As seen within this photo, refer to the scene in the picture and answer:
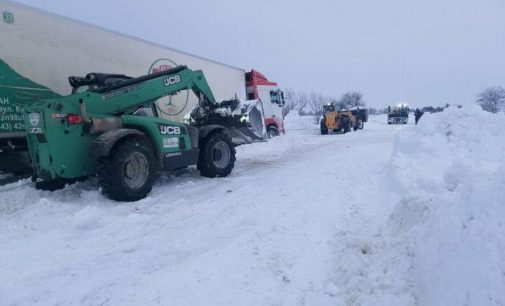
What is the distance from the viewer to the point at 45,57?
26.0ft

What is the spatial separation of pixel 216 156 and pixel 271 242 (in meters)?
4.65

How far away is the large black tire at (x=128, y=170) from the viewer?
5934 mm

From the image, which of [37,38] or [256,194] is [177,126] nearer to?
[256,194]

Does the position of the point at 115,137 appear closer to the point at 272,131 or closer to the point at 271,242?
the point at 271,242

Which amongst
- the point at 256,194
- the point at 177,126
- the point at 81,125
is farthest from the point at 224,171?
the point at 81,125

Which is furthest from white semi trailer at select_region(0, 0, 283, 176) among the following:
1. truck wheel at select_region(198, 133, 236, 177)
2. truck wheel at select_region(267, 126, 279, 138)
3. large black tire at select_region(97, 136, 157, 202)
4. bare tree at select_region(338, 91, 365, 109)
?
bare tree at select_region(338, 91, 365, 109)

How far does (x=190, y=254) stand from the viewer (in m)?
3.99

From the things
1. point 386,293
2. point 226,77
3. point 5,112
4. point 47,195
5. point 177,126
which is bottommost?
point 386,293

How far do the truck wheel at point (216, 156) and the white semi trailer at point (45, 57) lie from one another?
133 inches

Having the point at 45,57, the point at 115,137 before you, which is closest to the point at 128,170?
the point at 115,137

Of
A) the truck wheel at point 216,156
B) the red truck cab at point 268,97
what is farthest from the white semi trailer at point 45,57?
the red truck cab at point 268,97

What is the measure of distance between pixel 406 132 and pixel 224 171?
16.7 feet

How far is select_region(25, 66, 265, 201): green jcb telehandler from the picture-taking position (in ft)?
19.3

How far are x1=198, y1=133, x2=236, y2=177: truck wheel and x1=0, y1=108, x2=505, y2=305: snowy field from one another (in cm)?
97
